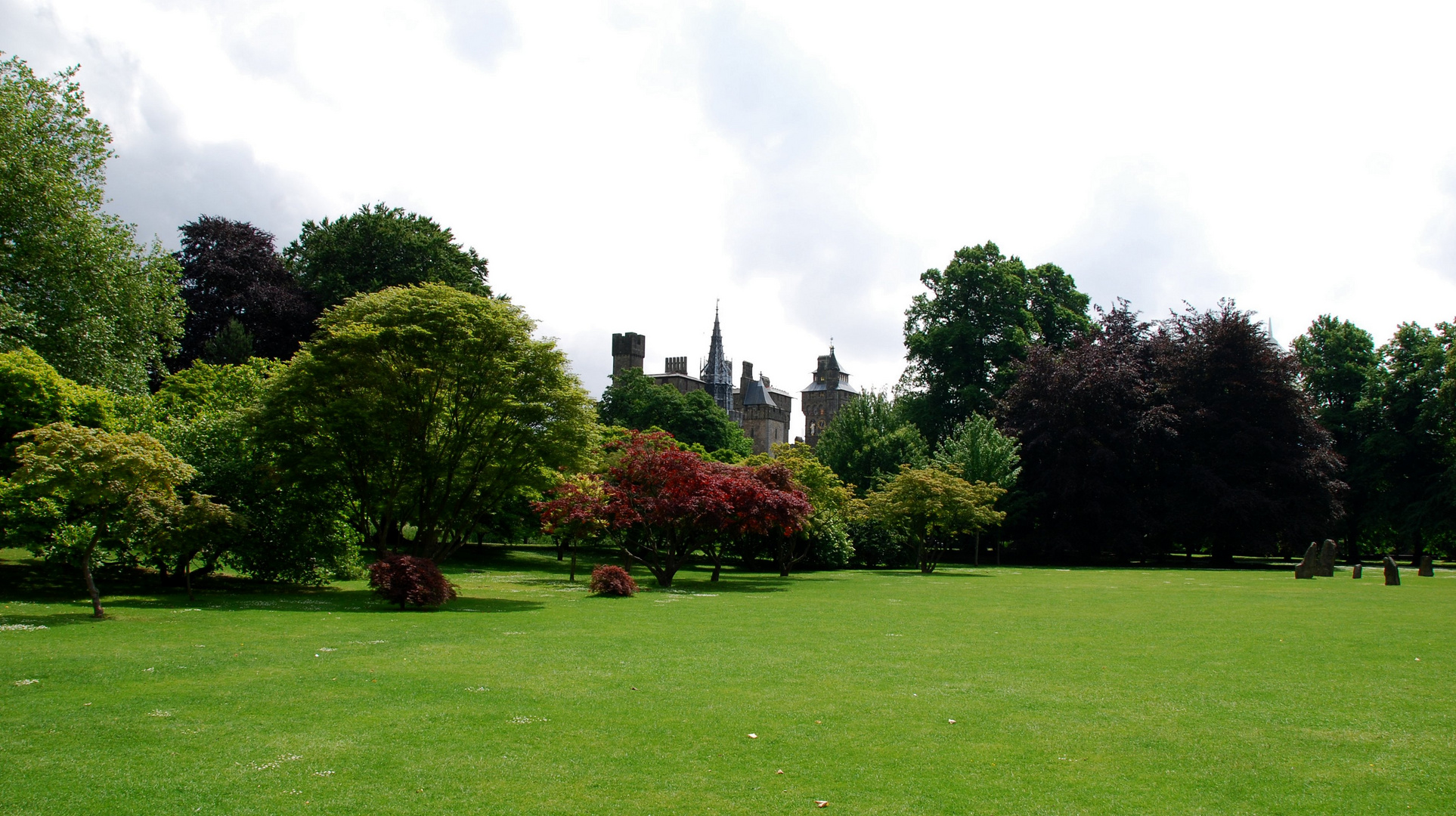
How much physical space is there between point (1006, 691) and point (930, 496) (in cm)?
2668

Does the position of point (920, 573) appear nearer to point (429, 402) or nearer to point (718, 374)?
point (429, 402)

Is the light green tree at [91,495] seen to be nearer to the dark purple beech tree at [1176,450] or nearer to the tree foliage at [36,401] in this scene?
the tree foliage at [36,401]

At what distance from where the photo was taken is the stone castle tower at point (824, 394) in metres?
125

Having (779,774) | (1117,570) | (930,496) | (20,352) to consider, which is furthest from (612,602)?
(1117,570)

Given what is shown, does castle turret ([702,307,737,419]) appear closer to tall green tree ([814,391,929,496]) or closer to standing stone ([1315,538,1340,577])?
tall green tree ([814,391,929,496])

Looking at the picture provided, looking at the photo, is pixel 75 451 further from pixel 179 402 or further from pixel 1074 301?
pixel 1074 301

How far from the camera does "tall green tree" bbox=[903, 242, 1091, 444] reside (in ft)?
177

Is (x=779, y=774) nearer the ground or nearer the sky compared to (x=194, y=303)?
nearer the ground

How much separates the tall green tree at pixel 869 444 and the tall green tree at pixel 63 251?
30.4 meters

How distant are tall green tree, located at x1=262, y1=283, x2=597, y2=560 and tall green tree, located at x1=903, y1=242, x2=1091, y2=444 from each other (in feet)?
118

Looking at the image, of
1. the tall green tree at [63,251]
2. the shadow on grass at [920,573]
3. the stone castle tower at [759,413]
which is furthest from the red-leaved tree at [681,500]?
the stone castle tower at [759,413]

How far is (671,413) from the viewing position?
60.8 metres

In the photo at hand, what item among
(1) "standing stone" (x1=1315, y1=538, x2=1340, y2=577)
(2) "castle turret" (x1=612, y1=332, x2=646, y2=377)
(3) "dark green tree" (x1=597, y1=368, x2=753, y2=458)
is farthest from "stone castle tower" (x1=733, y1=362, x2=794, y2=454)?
(1) "standing stone" (x1=1315, y1=538, x2=1340, y2=577)

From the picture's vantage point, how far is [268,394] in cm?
2236
